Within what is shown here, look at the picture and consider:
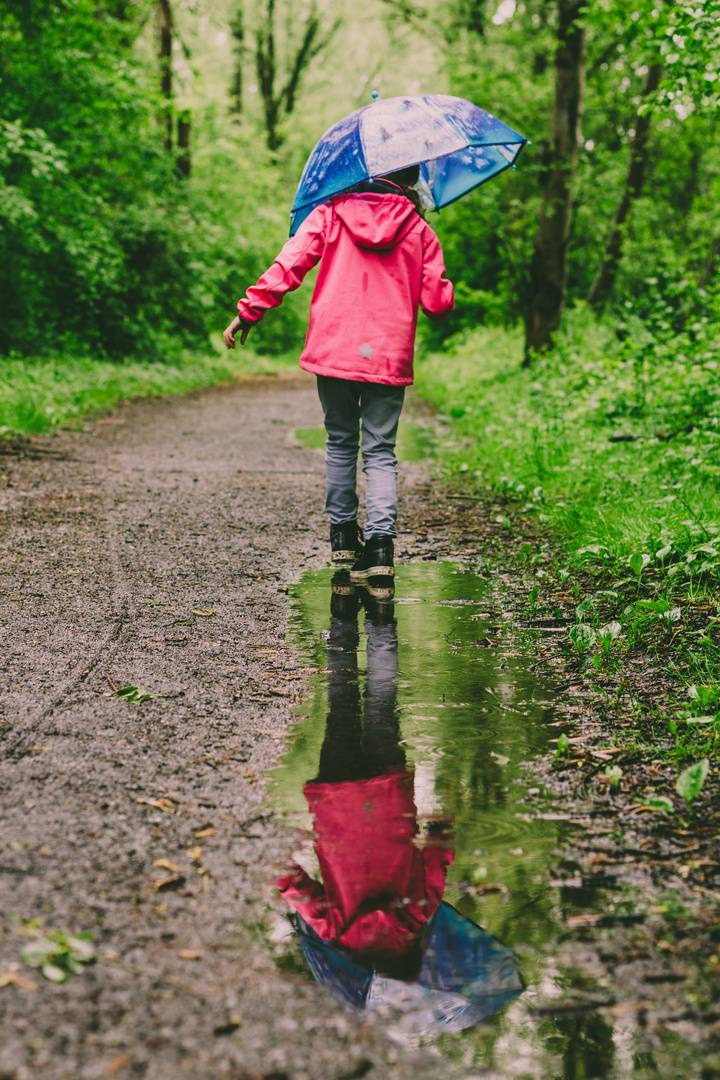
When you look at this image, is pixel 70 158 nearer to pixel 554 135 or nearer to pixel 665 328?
pixel 554 135

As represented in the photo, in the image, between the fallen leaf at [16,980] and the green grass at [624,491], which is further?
the green grass at [624,491]

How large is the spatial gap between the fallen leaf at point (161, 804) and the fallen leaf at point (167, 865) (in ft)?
0.86

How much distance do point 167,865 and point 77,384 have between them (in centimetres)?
1303

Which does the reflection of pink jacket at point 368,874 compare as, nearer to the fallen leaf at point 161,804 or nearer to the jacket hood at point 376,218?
the fallen leaf at point 161,804

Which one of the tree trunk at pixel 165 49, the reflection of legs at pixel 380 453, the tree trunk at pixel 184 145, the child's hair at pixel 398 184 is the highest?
the tree trunk at pixel 165 49

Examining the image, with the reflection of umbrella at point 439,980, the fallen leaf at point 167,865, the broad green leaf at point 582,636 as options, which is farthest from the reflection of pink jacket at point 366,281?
the reflection of umbrella at point 439,980

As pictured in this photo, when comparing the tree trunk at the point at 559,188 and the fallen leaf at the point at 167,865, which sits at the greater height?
the tree trunk at the point at 559,188

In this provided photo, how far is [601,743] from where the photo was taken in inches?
114

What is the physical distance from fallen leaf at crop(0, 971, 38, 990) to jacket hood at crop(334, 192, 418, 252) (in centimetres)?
363

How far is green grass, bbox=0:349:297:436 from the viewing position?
1041 centimetres

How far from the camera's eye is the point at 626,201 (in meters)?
19.0

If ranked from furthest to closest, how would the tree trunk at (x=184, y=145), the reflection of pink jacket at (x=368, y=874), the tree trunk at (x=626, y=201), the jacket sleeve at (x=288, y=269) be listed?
the tree trunk at (x=184, y=145) → the tree trunk at (x=626, y=201) → the jacket sleeve at (x=288, y=269) → the reflection of pink jacket at (x=368, y=874)

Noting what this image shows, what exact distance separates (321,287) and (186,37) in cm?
3235

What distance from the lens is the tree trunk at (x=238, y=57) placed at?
115 ft
